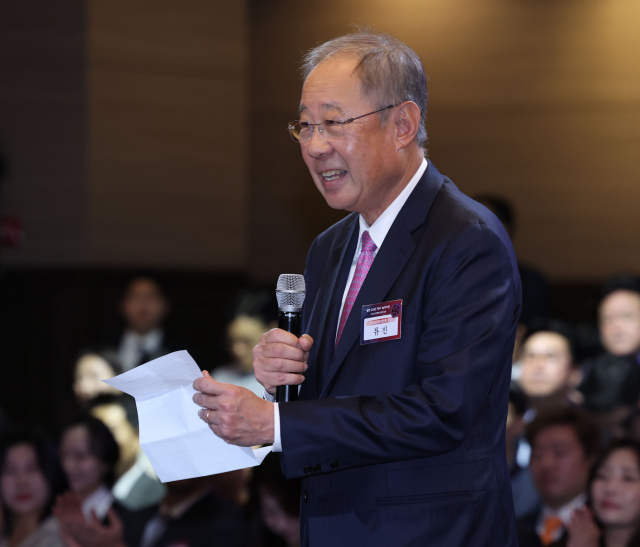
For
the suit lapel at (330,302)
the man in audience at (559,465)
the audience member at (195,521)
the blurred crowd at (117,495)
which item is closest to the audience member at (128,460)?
the blurred crowd at (117,495)

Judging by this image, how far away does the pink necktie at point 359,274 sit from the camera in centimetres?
166

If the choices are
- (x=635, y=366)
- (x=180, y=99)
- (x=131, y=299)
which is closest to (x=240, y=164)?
(x=180, y=99)

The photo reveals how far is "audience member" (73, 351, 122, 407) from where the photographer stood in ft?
15.8

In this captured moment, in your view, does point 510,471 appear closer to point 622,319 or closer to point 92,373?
point 622,319

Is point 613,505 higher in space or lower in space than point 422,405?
lower

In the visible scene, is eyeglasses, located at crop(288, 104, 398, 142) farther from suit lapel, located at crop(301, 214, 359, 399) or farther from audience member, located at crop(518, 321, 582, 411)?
audience member, located at crop(518, 321, 582, 411)

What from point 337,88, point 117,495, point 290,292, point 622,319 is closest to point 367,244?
point 290,292

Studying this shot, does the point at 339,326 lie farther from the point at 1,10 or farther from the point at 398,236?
the point at 1,10

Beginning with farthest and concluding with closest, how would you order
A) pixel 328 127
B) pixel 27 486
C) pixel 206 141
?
pixel 206 141
pixel 27 486
pixel 328 127

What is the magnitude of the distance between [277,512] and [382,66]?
221 cm

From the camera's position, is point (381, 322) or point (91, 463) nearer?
point (381, 322)

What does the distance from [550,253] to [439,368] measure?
209 inches

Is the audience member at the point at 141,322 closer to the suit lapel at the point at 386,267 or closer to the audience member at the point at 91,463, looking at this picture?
the audience member at the point at 91,463

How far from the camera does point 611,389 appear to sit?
3.81 m
